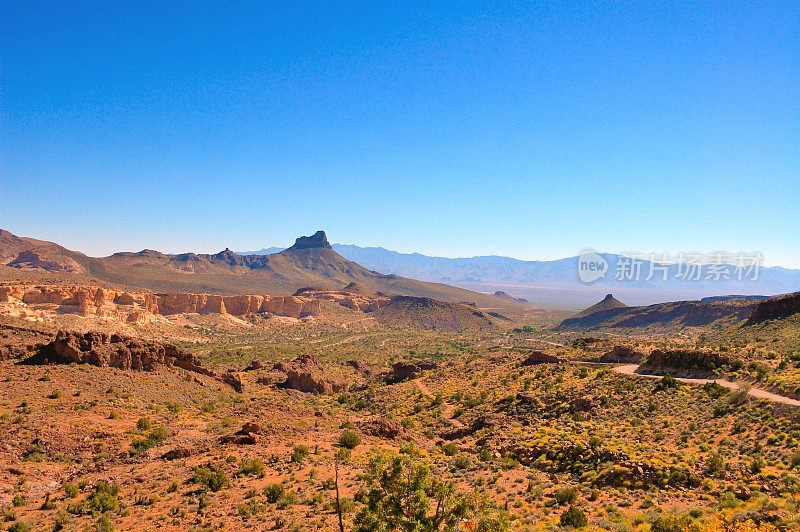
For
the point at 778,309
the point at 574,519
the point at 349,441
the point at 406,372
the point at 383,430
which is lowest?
the point at 406,372

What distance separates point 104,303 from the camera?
7469 cm

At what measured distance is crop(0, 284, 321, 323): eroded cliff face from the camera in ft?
217

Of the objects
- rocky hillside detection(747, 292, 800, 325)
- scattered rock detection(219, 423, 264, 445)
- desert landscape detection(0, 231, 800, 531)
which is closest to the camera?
desert landscape detection(0, 231, 800, 531)

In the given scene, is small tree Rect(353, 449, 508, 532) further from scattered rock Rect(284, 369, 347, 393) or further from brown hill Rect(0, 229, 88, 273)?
brown hill Rect(0, 229, 88, 273)

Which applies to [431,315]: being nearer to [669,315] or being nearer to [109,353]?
[669,315]

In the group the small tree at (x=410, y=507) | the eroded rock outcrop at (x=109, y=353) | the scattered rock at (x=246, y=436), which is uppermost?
the small tree at (x=410, y=507)

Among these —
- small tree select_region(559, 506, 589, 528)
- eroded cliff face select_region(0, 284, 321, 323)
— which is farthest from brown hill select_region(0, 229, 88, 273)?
small tree select_region(559, 506, 589, 528)

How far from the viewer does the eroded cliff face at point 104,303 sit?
66062 millimetres

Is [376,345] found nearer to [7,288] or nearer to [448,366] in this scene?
[448,366]

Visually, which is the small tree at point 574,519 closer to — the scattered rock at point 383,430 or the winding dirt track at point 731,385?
the scattered rock at point 383,430

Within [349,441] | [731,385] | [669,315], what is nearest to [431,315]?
[669,315]

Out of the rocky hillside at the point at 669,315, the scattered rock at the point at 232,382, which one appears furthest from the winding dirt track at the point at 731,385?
the rocky hillside at the point at 669,315

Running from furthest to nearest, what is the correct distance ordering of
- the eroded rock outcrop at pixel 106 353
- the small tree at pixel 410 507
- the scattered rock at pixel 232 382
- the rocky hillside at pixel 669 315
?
the rocky hillside at pixel 669 315, the scattered rock at pixel 232 382, the eroded rock outcrop at pixel 106 353, the small tree at pixel 410 507

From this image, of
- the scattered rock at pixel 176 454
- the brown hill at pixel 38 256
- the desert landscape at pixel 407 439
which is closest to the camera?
the desert landscape at pixel 407 439
